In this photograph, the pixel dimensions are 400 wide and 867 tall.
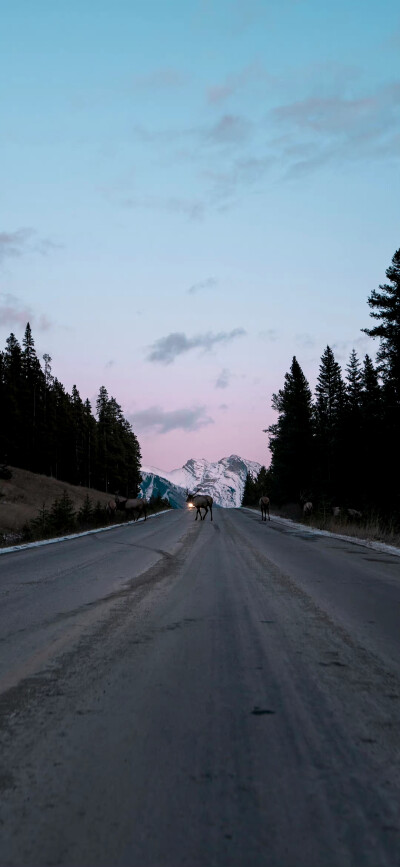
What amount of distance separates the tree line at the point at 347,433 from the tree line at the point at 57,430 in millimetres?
33734

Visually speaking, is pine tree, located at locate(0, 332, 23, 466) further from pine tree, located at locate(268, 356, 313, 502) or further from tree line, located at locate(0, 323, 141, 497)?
pine tree, located at locate(268, 356, 313, 502)

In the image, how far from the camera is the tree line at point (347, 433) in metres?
35.8

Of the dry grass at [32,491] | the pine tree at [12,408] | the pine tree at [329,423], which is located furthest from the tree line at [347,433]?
the pine tree at [12,408]

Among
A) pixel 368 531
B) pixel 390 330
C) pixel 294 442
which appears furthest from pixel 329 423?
pixel 368 531

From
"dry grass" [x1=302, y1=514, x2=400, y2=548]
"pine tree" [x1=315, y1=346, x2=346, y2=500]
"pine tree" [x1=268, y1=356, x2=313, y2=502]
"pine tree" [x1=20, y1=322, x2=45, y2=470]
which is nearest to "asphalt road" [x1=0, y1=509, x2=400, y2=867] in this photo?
"dry grass" [x1=302, y1=514, x2=400, y2=548]

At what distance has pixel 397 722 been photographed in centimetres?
299

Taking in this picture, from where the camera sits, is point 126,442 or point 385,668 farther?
point 126,442

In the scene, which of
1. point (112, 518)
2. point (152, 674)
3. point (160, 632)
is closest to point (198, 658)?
point (152, 674)

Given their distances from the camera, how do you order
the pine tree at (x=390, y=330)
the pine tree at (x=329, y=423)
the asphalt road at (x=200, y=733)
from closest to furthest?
the asphalt road at (x=200, y=733), the pine tree at (x=390, y=330), the pine tree at (x=329, y=423)

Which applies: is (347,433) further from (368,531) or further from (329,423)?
(368,531)

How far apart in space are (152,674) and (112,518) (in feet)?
99.1

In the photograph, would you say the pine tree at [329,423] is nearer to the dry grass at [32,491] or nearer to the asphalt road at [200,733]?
the dry grass at [32,491]

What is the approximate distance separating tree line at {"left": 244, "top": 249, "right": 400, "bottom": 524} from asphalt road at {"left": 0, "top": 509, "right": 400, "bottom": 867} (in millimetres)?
26681

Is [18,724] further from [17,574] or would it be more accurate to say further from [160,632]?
[17,574]
